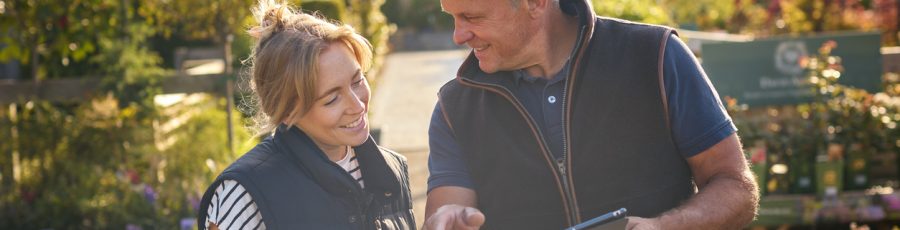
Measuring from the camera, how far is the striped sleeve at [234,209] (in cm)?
220

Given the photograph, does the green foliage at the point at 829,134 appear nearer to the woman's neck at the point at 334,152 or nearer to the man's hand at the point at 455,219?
the man's hand at the point at 455,219

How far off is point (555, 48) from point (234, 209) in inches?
34.4

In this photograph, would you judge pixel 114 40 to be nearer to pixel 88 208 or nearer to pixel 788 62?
pixel 88 208

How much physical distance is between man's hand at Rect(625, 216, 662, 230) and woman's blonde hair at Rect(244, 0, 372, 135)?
0.69m

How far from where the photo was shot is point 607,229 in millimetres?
2209

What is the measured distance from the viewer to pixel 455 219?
246 centimetres

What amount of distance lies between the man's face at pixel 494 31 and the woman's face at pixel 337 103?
0.96 feet

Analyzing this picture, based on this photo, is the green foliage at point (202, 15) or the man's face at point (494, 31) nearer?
the man's face at point (494, 31)

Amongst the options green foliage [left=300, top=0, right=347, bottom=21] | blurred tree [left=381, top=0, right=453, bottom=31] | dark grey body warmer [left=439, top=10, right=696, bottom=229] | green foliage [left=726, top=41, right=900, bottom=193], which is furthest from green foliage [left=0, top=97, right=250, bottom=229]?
blurred tree [left=381, top=0, right=453, bottom=31]

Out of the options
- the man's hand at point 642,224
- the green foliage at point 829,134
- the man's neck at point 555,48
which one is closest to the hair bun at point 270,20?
the man's neck at point 555,48

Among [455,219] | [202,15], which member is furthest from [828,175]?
[455,219]

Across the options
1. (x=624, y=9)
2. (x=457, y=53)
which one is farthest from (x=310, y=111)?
(x=457, y=53)

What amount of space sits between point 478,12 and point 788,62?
4.49m

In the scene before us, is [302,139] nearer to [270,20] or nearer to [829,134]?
[270,20]
